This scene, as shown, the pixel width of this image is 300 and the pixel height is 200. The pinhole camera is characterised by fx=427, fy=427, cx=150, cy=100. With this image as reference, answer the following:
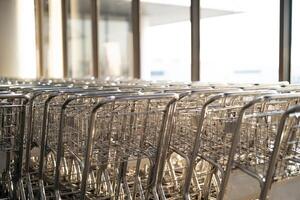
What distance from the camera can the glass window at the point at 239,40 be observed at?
4.07 metres

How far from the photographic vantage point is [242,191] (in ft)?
6.35

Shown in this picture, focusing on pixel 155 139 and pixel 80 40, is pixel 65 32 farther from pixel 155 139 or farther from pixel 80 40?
pixel 155 139

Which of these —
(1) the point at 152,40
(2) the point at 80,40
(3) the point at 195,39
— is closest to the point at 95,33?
(2) the point at 80,40

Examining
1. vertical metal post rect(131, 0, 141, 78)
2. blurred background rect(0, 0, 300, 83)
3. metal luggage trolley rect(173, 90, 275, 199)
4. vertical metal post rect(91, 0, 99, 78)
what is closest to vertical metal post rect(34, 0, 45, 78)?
blurred background rect(0, 0, 300, 83)

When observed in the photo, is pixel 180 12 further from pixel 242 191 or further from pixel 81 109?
pixel 242 191

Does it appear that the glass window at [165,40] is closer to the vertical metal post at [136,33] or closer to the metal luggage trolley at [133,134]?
the vertical metal post at [136,33]

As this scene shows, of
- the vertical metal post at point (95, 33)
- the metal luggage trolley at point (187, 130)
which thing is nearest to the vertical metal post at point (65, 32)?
Result: the vertical metal post at point (95, 33)

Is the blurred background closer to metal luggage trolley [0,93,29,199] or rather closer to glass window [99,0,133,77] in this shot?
glass window [99,0,133,77]

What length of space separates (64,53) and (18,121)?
20.4 feet

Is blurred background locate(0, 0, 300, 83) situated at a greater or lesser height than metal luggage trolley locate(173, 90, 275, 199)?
greater

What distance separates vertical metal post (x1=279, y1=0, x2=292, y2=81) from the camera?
3846 mm

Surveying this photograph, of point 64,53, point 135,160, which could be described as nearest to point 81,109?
point 135,160

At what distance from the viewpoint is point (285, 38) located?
151 inches

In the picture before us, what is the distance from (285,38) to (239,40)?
0.74 metres
